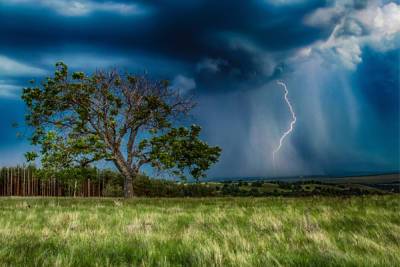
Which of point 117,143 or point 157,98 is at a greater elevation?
point 157,98

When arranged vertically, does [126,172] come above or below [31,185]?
above

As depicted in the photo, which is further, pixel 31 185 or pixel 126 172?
pixel 31 185

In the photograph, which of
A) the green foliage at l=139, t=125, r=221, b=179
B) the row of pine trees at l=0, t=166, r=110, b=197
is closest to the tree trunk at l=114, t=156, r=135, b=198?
the green foliage at l=139, t=125, r=221, b=179

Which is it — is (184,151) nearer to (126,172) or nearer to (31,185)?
(126,172)

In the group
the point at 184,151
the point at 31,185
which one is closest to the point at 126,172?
the point at 184,151

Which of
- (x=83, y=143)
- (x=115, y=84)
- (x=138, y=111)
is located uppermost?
(x=115, y=84)

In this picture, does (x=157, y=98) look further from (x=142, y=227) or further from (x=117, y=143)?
(x=142, y=227)

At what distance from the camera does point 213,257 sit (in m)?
4.25

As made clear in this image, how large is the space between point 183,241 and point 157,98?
1148 inches

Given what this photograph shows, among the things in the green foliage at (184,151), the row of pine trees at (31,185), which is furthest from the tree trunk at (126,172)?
the row of pine trees at (31,185)

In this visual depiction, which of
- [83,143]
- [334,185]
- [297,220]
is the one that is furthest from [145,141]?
[297,220]

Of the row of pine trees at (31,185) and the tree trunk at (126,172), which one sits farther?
the row of pine trees at (31,185)

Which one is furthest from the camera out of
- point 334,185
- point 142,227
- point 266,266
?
point 334,185

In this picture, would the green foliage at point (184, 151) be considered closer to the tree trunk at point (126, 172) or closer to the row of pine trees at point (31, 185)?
the tree trunk at point (126, 172)
